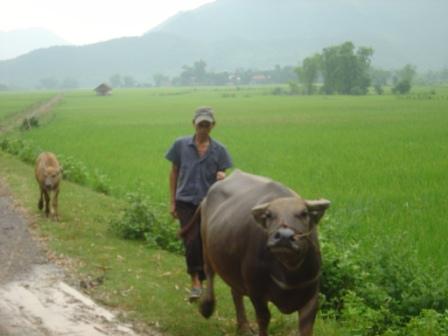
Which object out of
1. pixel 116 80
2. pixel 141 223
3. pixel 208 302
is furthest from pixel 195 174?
pixel 116 80

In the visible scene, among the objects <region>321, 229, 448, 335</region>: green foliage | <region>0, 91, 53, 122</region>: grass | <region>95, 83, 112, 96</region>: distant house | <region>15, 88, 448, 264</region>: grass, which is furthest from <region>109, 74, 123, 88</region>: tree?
<region>321, 229, 448, 335</region>: green foliage

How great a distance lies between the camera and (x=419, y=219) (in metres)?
8.53

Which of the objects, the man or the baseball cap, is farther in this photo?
the man

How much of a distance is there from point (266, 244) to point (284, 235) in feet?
1.24

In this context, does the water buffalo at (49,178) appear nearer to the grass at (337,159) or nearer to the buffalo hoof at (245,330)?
the grass at (337,159)

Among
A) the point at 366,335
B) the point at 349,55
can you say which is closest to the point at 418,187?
the point at 366,335

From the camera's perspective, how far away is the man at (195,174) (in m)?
5.84

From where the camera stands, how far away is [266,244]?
152 inches

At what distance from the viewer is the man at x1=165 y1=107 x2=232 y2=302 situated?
5.84m

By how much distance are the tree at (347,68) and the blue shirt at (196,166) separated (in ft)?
212

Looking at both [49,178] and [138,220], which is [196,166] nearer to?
[138,220]

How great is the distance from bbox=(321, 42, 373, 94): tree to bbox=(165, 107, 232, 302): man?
2546 inches

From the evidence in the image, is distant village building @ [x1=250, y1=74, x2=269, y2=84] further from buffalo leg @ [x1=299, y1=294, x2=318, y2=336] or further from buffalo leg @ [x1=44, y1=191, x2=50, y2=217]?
buffalo leg @ [x1=299, y1=294, x2=318, y2=336]

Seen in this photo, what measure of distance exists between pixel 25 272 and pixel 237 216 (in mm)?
3471
